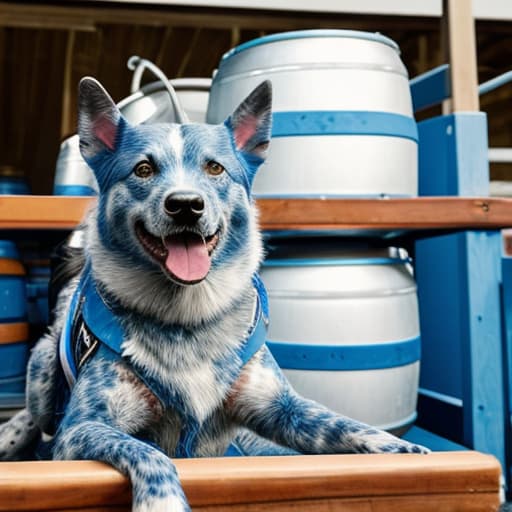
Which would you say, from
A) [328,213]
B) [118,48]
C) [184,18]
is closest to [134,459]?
[328,213]

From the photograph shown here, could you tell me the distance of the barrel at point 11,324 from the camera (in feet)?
5.74

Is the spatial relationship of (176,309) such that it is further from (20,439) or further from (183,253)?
(20,439)

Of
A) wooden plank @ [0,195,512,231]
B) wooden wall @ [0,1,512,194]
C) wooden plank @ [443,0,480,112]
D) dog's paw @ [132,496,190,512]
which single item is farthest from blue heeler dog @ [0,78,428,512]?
wooden wall @ [0,1,512,194]

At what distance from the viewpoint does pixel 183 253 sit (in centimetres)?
78

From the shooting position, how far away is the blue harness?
2.85ft

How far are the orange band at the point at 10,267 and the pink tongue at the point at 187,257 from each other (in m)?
1.21

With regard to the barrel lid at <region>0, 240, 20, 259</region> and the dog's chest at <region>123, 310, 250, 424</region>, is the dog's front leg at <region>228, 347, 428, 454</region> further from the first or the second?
the barrel lid at <region>0, 240, 20, 259</region>

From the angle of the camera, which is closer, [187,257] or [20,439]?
[187,257]

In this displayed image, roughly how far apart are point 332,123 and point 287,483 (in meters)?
0.80

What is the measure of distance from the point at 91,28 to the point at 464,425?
2.43m

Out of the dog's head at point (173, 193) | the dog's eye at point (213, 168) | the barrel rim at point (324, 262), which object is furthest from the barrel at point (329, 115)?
the dog's eye at point (213, 168)

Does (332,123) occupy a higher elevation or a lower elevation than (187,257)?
higher

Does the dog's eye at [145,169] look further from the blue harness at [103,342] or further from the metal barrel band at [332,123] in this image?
the metal barrel band at [332,123]

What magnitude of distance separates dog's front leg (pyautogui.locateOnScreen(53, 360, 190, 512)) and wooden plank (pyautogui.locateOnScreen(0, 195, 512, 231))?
1.58 ft
